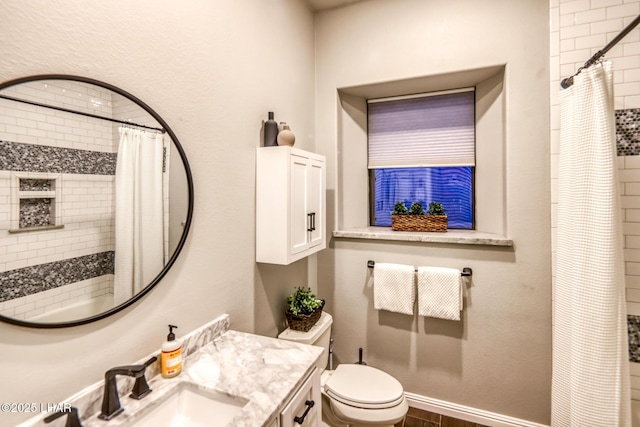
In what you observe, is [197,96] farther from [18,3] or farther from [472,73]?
[472,73]

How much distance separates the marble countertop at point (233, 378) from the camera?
0.91 m

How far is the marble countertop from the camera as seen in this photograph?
35.7 inches

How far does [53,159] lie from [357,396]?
166cm

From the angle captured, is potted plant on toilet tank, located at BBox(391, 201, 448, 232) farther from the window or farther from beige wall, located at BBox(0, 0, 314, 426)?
beige wall, located at BBox(0, 0, 314, 426)

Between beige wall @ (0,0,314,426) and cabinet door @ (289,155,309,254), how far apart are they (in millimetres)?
226

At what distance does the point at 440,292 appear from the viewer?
202cm

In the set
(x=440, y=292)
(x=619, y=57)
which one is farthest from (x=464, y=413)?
(x=619, y=57)

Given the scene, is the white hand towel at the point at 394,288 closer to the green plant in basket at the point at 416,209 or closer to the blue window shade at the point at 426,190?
the green plant in basket at the point at 416,209

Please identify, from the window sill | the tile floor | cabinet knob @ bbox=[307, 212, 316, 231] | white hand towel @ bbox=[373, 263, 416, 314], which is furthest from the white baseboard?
cabinet knob @ bbox=[307, 212, 316, 231]

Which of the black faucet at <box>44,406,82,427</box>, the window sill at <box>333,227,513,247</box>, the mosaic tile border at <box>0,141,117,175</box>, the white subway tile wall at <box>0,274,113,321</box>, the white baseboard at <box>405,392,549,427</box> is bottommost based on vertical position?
the white baseboard at <box>405,392,549,427</box>

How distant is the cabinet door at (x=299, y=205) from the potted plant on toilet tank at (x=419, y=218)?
33.3 inches

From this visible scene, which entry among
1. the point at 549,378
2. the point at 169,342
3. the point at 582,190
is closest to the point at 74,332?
the point at 169,342

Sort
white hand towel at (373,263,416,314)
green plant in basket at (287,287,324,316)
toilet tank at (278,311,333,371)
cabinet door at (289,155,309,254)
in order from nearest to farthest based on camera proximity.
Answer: cabinet door at (289,155,309,254)
toilet tank at (278,311,333,371)
green plant in basket at (287,287,324,316)
white hand towel at (373,263,416,314)

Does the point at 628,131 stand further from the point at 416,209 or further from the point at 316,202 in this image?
the point at 316,202
